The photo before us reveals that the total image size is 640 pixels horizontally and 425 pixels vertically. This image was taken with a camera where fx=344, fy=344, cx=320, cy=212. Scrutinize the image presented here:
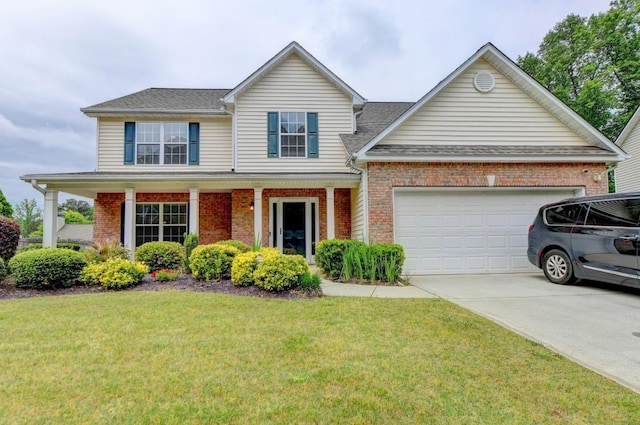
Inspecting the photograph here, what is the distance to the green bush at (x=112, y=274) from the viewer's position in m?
6.90

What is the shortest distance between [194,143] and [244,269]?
6969mm

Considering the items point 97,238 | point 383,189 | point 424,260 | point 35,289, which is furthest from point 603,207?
point 97,238

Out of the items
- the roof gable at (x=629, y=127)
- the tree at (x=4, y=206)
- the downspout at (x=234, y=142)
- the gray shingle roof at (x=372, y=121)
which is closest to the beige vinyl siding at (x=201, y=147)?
the downspout at (x=234, y=142)

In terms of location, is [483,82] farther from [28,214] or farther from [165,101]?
[28,214]

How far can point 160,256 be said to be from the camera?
28.6ft

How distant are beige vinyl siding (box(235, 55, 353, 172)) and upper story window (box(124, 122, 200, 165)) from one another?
1.93 m

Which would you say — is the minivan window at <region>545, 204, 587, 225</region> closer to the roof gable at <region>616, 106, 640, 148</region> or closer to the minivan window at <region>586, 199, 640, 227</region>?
the minivan window at <region>586, 199, 640, 227</region>

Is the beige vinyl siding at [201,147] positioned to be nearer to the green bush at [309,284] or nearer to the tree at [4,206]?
the green bush at [309,284]

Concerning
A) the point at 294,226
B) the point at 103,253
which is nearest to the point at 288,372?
the point at 103,253

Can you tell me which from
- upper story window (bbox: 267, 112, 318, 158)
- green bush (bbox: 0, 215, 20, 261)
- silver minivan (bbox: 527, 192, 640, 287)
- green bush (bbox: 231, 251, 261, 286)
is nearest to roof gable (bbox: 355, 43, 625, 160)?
upper story window (bbox: 267, 112, 318, 158)

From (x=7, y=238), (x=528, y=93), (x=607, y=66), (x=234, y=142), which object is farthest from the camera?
(x=607, y=66)

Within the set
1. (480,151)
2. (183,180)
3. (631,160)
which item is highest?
(631,160)

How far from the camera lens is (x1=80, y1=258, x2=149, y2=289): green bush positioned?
22.6 feet

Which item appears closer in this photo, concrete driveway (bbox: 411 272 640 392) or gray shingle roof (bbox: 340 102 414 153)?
concrete driveway (bbox: 411 272 640 392)
